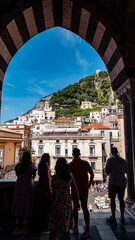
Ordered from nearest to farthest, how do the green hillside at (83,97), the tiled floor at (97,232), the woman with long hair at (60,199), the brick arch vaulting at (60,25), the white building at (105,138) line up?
the woman with long hair at (60,199), the tiled floor at (97,232), the brick arch vaulting at (60,25), the white building at (105,138), the green hillside at (83,97)

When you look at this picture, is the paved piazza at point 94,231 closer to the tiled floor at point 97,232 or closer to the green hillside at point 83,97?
the tiled floor at point 97,232

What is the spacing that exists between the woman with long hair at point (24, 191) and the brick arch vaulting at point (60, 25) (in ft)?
8.00

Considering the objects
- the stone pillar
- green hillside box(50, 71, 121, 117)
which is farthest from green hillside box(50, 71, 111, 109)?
the stone pillar

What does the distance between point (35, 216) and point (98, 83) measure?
386 feet

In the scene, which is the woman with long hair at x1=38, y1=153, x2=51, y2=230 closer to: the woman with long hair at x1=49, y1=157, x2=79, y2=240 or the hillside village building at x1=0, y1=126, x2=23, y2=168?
the woman with long hair at x1=49, y1=157, x2=79, y2=240

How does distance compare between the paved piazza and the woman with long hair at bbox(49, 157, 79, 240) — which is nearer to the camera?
the woman with long hair at bbox(49, 157, 79, 240)

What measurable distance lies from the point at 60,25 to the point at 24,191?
446cm

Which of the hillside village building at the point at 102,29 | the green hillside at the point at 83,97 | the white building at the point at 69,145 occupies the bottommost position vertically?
the white building at the point at 69,145

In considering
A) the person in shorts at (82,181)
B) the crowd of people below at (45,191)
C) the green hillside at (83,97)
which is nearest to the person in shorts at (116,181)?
the crowd of people below at (45,191)

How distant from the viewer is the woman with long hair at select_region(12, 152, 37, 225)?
2604 mm

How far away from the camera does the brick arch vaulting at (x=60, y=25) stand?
3539 mm

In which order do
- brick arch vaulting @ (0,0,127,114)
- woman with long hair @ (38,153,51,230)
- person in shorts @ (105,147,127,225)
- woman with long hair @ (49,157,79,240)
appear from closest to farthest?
woman with long hair @ (49,157,79,240), woman with long hair @ (38,153,51,230), person in shorts @ (105,147,127,225), brick arch vaulting @ (0,0,127,114)

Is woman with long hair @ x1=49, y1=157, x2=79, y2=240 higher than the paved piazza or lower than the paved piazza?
higher

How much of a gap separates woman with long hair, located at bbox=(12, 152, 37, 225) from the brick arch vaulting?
2.44 meters
